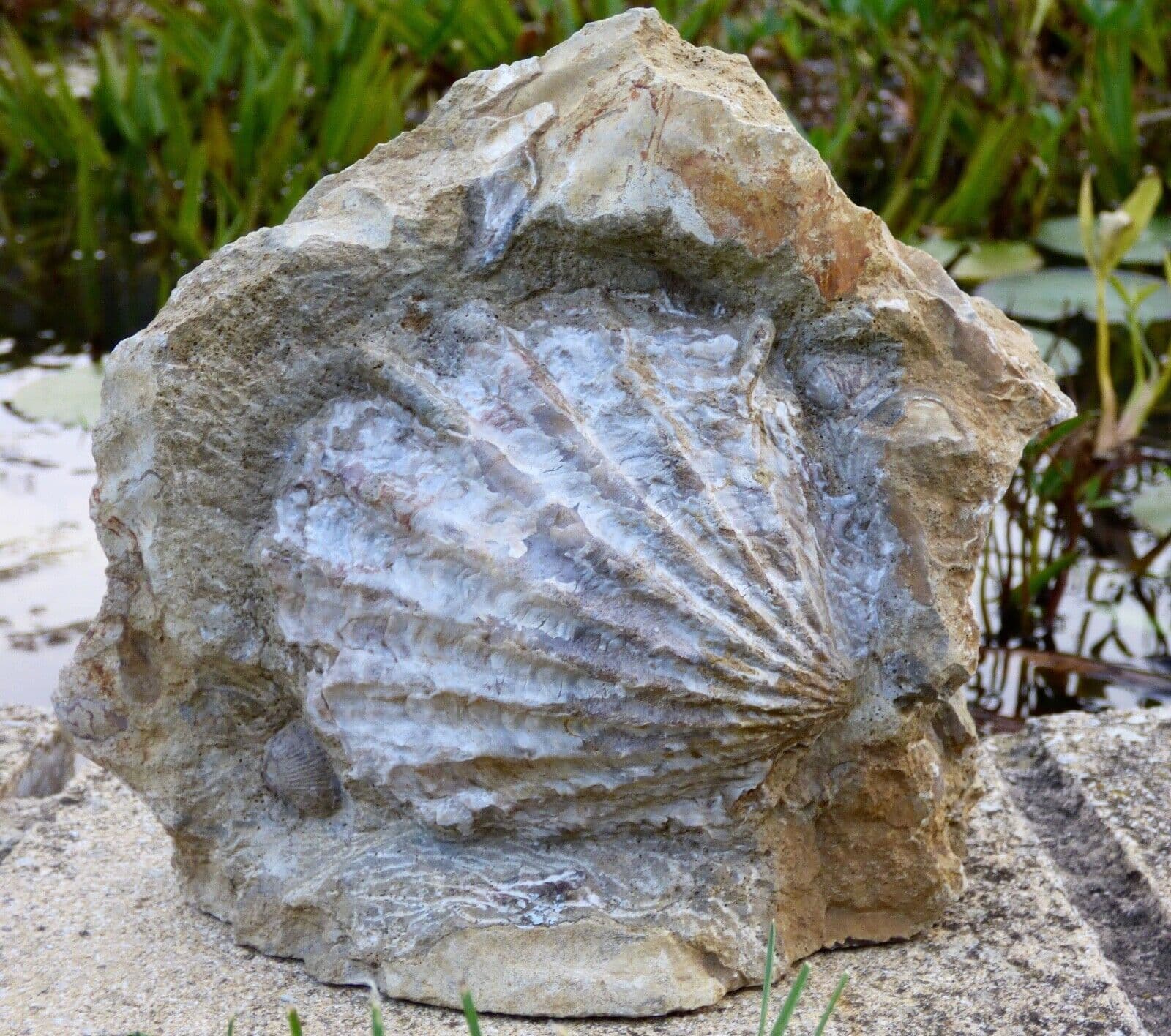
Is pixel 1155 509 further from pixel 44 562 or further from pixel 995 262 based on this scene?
pixel 44 562

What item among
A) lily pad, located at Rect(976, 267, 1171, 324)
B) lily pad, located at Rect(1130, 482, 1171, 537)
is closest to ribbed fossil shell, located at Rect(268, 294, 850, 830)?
lily pad, located at Rect(1130, 482, 1171, 537)

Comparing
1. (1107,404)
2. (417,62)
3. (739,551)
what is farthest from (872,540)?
(417,62)

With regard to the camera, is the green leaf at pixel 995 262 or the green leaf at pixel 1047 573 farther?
the green leaf at pixel 995 262

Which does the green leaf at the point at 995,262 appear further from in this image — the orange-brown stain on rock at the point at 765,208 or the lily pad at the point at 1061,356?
the orange-brown stain on rock at the point at 765,208

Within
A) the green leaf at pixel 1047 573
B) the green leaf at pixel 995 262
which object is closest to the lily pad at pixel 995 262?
the green leaf at pixel 995 262

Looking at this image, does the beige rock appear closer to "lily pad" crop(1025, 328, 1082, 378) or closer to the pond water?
the pond water

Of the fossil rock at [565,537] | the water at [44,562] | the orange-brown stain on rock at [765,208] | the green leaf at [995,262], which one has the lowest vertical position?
the water at [44,562]
